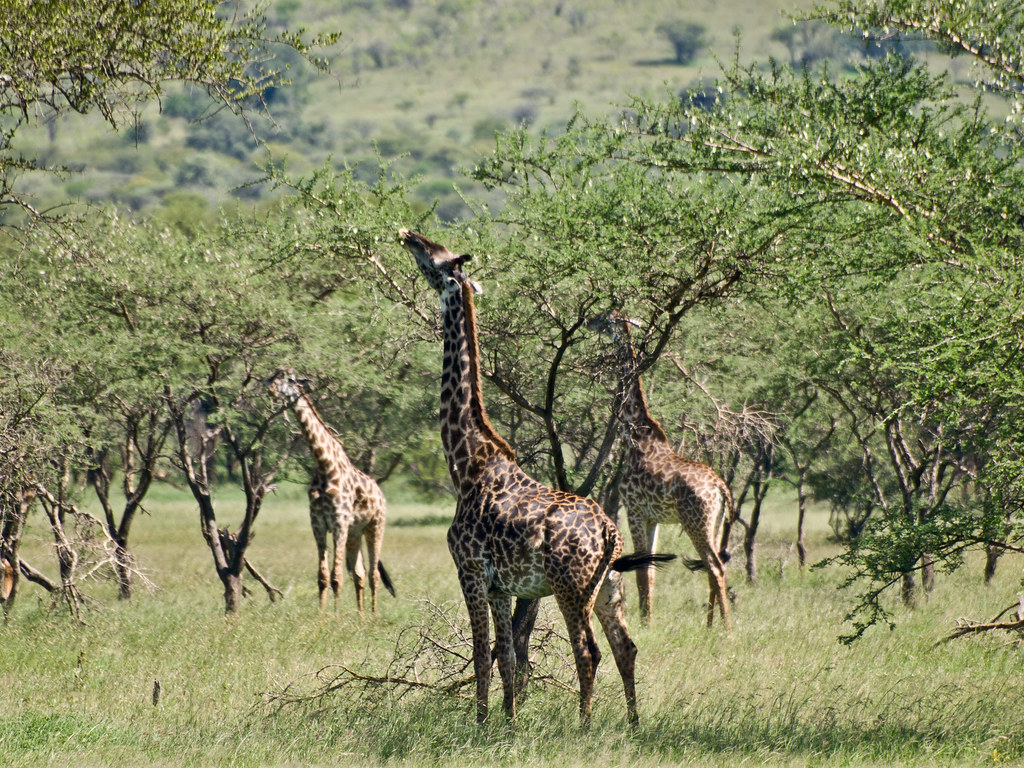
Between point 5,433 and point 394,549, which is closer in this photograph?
point 5,433

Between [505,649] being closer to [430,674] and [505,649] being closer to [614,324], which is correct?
[430,674]

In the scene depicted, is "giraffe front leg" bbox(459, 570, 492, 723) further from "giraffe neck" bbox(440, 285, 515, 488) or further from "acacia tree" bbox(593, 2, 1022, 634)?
"acacia tree" bbox(593, 2, 1022, 634)

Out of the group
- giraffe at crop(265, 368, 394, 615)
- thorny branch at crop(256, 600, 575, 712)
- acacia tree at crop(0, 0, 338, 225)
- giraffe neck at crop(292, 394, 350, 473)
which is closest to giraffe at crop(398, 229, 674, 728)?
thorny branch at crop(256, 600, 575, 712)

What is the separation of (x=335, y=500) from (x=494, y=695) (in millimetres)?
6215

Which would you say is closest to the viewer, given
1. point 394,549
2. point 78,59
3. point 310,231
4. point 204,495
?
point 78,59

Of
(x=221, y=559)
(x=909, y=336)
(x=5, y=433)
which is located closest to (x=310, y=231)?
(x=5, y=433)

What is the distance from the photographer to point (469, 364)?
31.2 feet

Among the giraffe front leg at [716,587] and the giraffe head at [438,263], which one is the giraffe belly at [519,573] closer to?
the giraffe head at [438,263]

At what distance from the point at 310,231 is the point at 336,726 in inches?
184

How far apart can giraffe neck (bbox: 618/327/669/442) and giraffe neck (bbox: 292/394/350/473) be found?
4.29 metres

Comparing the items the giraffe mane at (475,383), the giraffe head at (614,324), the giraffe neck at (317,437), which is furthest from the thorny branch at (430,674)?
the giraffe neck at (317,437)

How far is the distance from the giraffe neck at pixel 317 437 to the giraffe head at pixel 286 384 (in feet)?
0.49

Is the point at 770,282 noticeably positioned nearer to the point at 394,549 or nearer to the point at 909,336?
the point at 909,336

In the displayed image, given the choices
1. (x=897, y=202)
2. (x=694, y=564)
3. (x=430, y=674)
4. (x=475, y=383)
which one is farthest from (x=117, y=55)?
(x=694, y=564)
